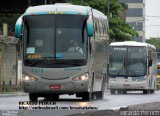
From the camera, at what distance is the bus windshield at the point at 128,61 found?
49625mm

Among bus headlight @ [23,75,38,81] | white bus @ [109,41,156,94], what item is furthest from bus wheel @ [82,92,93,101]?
white bus @ [109,41,156,94]

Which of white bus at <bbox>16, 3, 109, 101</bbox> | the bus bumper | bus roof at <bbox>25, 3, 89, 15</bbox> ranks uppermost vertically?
bus roof at <bbox>25, 3, 89, 15</bbox>

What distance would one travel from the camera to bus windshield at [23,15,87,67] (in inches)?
1105

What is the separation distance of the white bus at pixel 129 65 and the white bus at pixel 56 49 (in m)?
20.7

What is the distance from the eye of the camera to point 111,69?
49.8 meters

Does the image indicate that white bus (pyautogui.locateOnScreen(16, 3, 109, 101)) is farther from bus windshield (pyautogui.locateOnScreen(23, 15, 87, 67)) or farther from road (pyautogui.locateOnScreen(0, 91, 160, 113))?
road (pyautogui.locateOnScreen(0, 91, 160, 113))

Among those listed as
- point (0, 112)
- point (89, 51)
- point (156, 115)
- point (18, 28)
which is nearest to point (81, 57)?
point (89, 51)

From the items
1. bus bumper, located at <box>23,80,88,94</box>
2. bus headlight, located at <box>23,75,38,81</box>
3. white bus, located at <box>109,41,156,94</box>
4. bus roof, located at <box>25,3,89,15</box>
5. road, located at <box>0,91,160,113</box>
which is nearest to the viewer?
road, located at <box>0,91,160,113</box>

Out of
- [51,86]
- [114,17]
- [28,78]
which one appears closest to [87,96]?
[51,86]

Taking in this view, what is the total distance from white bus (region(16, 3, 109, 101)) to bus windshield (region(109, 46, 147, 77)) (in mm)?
20891

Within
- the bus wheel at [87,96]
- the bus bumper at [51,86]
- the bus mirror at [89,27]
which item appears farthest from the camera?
the bus wheel at [87,96]

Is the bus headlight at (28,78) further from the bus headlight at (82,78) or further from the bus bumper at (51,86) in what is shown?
the bus headlight at (82,78)

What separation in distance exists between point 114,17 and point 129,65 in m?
28.1

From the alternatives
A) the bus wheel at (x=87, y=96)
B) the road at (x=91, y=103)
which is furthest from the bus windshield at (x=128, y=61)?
the bus wheel at (x=87, y=96)
